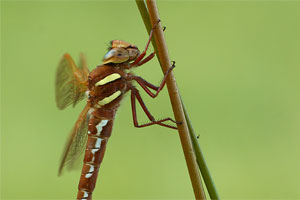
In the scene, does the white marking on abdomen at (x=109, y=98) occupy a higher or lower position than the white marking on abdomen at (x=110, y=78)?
lower

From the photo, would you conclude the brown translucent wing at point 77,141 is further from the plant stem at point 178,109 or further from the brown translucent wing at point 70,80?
the plant stem at point 178,109

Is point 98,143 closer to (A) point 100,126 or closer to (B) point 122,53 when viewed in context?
(A) point 100,126

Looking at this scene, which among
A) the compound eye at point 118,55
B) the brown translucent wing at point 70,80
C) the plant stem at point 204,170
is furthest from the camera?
the brown translucent wing at point 70,80

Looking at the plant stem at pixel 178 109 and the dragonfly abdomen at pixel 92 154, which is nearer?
the plant stem at pixel 178 109

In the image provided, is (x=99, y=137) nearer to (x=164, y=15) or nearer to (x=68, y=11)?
(x=164, y=15)

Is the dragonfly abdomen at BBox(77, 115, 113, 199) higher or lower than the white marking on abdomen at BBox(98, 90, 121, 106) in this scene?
lower

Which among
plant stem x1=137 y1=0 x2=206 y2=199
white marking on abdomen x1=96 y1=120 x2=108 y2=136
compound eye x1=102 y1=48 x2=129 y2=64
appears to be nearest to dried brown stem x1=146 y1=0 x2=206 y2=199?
plant stem x1=137 y1=0 x2=206 y2=199

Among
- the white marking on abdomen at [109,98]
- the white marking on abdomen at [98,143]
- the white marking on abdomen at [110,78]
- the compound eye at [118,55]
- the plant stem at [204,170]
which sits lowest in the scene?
the plant stem at [204,170]

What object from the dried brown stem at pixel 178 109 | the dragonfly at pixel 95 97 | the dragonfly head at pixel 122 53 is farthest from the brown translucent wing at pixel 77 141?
the dried brown stem at pixel 178 109

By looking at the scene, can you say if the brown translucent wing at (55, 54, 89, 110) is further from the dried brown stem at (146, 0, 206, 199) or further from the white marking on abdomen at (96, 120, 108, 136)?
the dried brown stem at (146, 0, 206, 199)
